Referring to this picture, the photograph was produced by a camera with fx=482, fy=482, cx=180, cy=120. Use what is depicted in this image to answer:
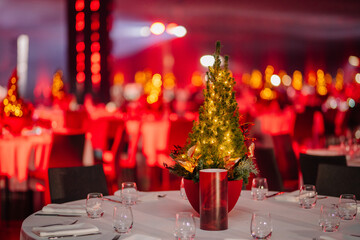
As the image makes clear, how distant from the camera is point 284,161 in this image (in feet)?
16.1

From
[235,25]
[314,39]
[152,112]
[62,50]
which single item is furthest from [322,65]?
[152,112]

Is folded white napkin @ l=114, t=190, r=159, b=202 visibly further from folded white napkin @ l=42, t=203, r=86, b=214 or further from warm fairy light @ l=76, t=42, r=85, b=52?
warm fairy light @ l=76, t=42, r=85, b=52

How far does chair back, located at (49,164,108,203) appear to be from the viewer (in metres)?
2.80

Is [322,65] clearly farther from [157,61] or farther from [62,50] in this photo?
[62,50]

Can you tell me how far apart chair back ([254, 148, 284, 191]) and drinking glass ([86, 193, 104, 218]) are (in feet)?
7.16

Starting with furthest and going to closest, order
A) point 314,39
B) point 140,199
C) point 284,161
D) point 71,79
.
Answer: point 314,39
point 71,79
point 284,161
point 140,199

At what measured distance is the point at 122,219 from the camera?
1897 mm

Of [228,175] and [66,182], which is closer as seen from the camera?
[228,175]

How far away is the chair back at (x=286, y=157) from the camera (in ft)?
15.8

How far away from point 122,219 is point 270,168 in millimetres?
2381

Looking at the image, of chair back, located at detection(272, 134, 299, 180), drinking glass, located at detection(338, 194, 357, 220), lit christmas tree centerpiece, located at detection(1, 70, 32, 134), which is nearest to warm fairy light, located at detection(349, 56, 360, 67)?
chair back, located at detection(272, 134, 299, 180)

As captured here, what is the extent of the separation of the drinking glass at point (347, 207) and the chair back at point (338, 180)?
0.76 m

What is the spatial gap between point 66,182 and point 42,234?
103 centimetres

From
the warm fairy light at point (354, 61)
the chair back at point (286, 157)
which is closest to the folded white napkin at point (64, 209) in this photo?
the chair back at point (286, 157)
